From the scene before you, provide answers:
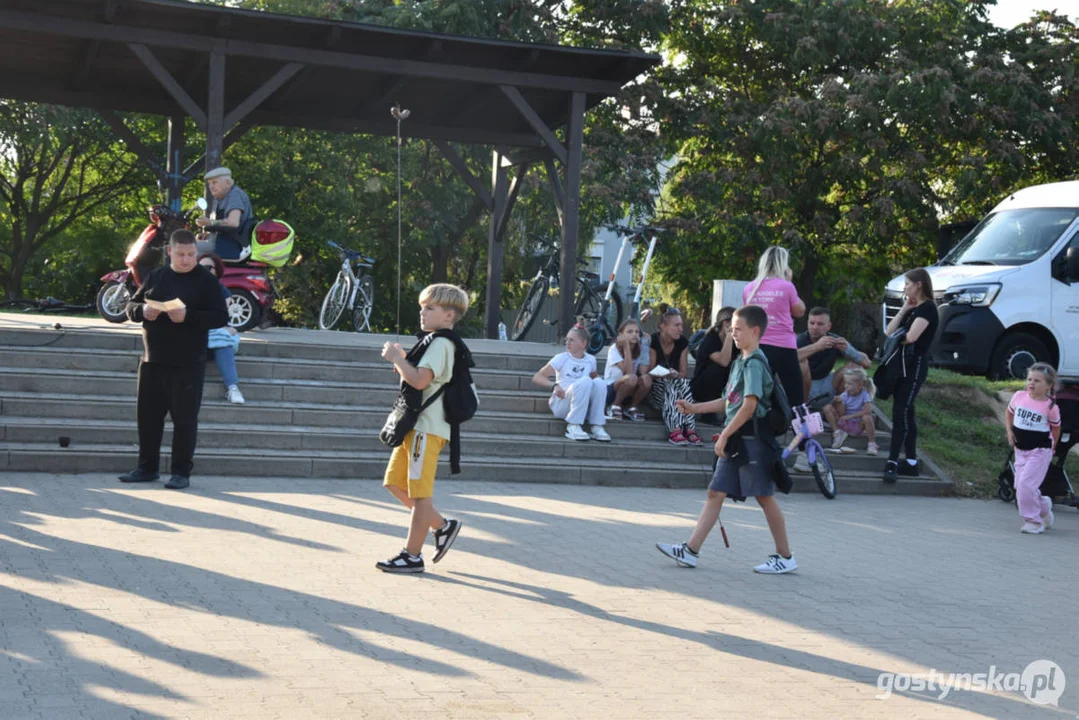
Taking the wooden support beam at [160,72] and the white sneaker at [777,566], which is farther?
the wooden support beam at [160,72]

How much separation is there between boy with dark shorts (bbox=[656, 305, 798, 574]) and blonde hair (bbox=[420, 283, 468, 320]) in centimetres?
154

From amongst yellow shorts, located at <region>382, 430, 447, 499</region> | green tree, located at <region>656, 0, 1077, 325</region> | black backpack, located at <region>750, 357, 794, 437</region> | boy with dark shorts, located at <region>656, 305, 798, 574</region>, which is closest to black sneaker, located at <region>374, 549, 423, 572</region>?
yellow shorts, located at <region>382, 430, 447, 499</region>

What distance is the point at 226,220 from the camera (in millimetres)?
13062

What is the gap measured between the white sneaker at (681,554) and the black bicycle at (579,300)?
7.84 metres

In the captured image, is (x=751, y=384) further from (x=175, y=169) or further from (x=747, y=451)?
(x=175, y=169)

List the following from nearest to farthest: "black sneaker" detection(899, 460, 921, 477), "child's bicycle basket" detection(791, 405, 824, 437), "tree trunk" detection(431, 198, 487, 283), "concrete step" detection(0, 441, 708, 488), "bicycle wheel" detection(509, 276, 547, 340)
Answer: "child's bicycle basket" detection(791, 405, 824, 437) < "concrete step" detection(0, 441, 708, 488) < "black sneaker" detection(899, 460, 921, 477) < "bicycle wheel" detection(509, 276, 547, 340) < "tree trunk" detection(431, 198, 487, 283)

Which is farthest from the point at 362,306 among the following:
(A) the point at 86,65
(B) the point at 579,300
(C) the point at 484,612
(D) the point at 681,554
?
(C) the point at 484,612

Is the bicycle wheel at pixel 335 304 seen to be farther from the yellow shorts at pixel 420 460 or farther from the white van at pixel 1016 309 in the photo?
the yellow shorts at pixel 420 460

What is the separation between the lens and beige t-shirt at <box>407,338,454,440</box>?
708 cm

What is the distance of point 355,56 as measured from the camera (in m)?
14.1

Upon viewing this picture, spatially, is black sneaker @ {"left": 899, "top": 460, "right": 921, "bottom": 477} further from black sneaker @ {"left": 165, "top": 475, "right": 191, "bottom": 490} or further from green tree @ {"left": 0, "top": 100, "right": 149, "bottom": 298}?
green tree @ {"left": 0, "top": 100, "right": 149, "bottom": 298}

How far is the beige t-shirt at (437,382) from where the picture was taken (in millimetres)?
7078

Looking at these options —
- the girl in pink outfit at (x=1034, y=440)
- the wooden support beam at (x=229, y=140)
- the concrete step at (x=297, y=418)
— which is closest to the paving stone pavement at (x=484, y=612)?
the girl in pink outfit at (x=1034, y=440)

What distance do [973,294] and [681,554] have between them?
959 centimetres
